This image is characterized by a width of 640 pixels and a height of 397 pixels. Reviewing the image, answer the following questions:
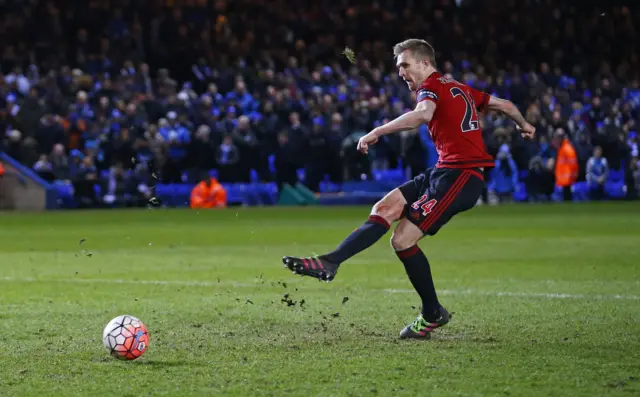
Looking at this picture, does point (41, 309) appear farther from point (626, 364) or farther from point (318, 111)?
point (318, 111)

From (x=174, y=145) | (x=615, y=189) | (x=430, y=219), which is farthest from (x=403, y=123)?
(x=615, y=189)

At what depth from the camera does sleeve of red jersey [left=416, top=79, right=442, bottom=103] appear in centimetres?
756

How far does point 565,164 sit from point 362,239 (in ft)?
78.5

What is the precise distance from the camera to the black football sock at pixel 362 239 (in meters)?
7.68

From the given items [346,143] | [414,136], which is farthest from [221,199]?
[414,136]

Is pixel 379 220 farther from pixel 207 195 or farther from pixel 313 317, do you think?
pixel 207 195

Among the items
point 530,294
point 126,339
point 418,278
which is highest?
point 418,278

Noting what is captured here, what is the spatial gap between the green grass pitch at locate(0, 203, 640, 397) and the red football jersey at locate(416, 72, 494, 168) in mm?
1212

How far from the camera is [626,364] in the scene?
6402 millimetres

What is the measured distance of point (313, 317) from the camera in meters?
8.83

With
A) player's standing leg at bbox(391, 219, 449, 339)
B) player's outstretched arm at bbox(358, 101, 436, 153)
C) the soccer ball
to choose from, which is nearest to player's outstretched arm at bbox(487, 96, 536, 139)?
player's outstretched arm at bbox(358, 101, 436, 153)

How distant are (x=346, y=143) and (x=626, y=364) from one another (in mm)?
22807

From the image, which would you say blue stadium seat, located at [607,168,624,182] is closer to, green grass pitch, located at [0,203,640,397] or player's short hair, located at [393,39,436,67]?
green grass pitch, located at [0,203,640,397]

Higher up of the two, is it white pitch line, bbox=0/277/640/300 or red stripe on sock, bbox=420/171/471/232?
red stripe on sock, bbox=420/171/471/232
